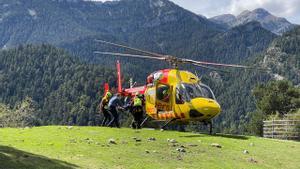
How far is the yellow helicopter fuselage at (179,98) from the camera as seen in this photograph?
2748 cm

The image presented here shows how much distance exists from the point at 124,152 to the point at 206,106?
33.4 feet

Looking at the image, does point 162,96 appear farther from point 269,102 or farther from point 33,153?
point 269,102

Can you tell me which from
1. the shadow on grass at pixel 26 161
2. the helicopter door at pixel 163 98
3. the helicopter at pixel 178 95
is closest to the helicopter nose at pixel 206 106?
the helicopter at pixel 178 95

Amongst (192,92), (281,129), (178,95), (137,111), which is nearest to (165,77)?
(178,95)

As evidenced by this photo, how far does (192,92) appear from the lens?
91.8 feet

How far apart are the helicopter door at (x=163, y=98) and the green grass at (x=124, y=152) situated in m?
5.66

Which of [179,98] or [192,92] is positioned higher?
[192,92]

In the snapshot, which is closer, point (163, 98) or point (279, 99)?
point (163, 98)

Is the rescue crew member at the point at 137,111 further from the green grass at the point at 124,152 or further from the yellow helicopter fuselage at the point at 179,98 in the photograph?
the green grass at the point at 124,152

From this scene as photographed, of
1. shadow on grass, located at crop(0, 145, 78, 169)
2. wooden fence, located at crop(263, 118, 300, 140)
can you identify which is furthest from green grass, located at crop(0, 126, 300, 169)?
wooden fence, located at crop(263, 118, 300, 140)

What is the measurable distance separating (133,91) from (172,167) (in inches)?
888

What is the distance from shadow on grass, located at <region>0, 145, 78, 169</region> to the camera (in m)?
13.6

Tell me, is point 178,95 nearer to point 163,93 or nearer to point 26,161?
point 163,93

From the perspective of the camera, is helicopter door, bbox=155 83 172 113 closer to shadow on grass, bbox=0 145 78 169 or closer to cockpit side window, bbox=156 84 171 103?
cockpit side window, bbox=156 84 171 103
